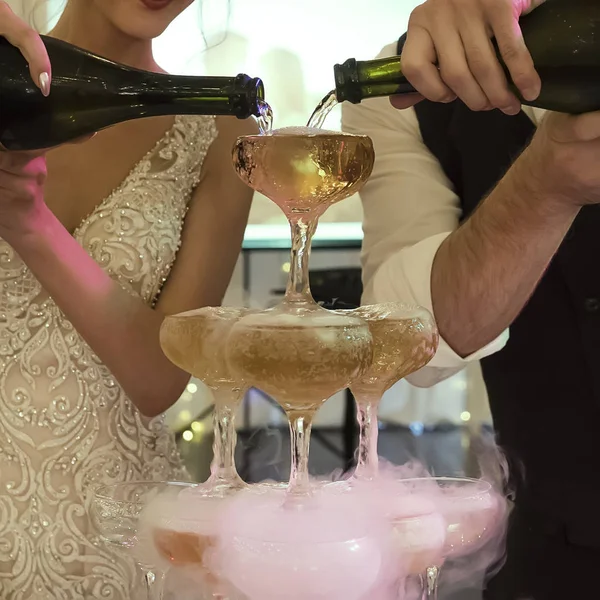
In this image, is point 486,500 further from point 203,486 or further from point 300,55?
point 300,55

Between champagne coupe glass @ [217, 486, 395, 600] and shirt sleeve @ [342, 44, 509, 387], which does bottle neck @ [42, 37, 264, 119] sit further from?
shirt sleeve @ [342, 44, 509, 387]

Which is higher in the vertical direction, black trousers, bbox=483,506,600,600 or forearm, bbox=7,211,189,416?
forearm, bbox=7,211,189,416

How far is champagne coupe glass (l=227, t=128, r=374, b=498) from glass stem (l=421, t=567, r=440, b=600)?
97mm

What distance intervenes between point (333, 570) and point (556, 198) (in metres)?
0.37

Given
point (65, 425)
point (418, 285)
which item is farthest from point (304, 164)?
point (65, 425)

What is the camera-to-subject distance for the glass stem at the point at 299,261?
0.45m

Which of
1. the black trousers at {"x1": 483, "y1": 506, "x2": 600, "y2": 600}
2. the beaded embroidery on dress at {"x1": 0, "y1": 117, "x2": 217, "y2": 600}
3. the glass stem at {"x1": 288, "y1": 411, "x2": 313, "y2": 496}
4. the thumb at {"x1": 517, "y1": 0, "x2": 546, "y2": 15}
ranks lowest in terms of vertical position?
the black trousers at {"x1": 483, "y1": 506, "x2": 600, "y2": 600}

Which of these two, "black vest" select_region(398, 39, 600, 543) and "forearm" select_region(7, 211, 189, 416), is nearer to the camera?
"forearm" select_region(7, 211, 189, 416)

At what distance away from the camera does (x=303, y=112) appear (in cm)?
271

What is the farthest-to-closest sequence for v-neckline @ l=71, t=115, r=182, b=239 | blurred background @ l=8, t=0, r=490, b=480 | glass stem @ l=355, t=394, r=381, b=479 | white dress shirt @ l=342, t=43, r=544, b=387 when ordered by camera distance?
blurred background @ l=8, t=0, r=490, b=480
v-neckline @ l=71, t=115, r=182, b=239
white dress shirt @ l=342, t=43, r=544, b=387
glass stem @ l=355, t=394, r=381, b=479

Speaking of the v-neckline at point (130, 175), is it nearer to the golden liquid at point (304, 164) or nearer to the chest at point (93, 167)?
the chest at point (93, 167)

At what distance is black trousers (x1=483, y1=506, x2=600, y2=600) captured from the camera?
0.99 metres

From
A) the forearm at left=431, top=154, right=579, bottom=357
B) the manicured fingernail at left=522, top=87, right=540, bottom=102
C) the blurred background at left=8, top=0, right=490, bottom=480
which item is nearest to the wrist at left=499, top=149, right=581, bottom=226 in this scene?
the forearm at left=431, top=154, right=579, bottom=357

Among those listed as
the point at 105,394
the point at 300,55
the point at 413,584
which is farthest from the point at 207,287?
the point at 300,55
